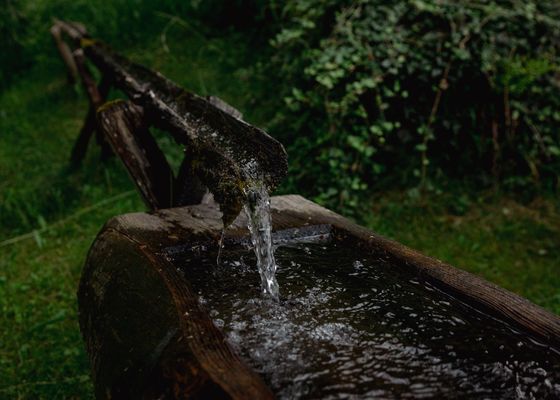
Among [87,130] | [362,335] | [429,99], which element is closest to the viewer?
[362,335]

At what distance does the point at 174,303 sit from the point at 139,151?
1.59m

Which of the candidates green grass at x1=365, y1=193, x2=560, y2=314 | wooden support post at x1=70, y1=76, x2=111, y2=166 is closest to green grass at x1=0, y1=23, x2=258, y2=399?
wooden support post at x1=70, y1=76, x2=111, y2=166

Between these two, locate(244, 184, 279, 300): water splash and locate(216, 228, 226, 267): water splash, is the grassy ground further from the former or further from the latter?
locate(244, 184, 279, 300): water splash

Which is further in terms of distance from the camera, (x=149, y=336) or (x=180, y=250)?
(x=180, y=250)

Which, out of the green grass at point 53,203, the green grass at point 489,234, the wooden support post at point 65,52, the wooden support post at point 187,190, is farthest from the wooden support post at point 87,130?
the green grass at point 489,234

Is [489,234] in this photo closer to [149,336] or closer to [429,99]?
[429,99]

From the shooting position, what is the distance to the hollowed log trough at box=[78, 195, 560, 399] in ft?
4.44

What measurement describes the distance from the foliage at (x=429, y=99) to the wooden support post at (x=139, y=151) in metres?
1.52

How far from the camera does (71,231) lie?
4230mm

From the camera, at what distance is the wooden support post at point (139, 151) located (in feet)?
9.46

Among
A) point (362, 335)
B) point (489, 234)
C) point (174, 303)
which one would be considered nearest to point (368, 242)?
point (362, 335)

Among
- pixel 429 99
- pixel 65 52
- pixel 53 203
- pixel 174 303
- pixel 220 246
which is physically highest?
pixel 65 52

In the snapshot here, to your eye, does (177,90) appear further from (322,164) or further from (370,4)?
(370,4)

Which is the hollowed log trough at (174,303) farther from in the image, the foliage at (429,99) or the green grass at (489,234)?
the foliage at (429,99)
